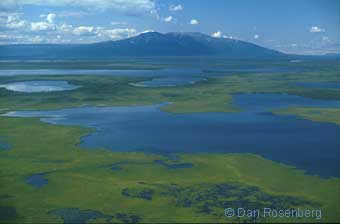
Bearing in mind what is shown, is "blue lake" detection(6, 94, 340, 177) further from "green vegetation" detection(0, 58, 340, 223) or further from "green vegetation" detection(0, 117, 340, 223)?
"green vegetation" detection(0, 117, 340, 223)

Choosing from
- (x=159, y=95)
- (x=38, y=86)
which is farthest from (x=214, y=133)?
(x=38, y=86)

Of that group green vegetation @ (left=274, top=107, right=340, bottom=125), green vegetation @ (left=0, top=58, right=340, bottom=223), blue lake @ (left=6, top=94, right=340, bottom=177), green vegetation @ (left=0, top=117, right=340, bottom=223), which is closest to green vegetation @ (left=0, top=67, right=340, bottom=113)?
blue lake @ (left=6, top=94, right=340, bottom=177)

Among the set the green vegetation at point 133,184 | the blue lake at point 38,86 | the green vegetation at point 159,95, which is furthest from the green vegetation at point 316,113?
the blue lake at point 38,86

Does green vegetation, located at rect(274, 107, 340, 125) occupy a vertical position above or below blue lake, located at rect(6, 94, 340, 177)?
above

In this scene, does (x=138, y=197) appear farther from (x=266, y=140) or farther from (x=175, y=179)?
(x=266, y=140)

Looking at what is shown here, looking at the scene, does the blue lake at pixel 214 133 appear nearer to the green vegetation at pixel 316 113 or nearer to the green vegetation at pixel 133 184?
the green vegetation at pixel 316 113

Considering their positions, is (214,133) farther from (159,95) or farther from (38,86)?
(38,86)
